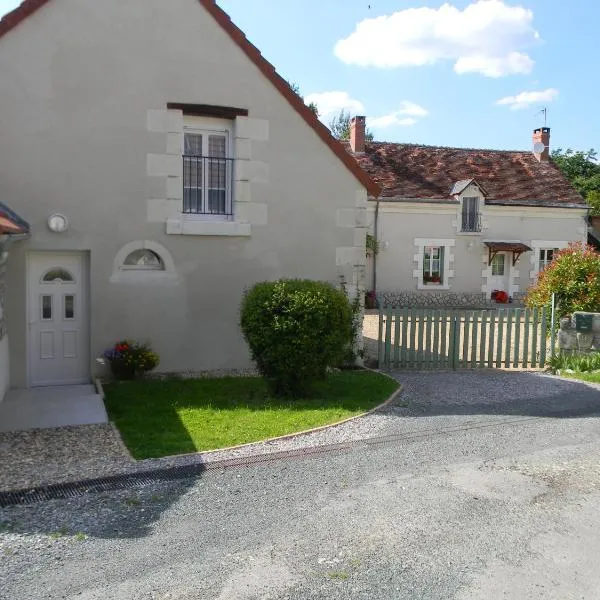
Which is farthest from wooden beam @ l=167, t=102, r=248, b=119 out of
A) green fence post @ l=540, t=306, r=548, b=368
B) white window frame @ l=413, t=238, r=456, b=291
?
white window frame @ l=413, t=238, r=456, b=291

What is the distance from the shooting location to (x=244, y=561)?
400cm

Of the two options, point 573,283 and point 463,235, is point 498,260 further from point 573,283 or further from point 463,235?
point 573,283

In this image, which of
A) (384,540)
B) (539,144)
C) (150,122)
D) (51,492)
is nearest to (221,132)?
(150,122)

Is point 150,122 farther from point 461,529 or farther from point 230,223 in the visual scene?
point 461,529

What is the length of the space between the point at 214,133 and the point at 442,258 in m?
15.6

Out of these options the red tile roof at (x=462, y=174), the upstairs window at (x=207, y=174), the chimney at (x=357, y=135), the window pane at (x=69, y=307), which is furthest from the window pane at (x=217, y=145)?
the chimney at (x=357, y=135)

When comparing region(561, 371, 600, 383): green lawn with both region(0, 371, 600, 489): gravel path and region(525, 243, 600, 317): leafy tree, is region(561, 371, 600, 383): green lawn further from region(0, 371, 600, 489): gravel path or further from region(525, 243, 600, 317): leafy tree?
region(525, 243, 600, 317): leafy tree

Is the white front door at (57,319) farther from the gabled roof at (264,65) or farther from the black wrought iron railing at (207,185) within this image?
the gabled roof at (264,65)

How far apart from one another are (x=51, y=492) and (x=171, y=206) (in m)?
5.46

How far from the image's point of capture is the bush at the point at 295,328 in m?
8.08

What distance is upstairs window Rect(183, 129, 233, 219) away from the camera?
9.95 m

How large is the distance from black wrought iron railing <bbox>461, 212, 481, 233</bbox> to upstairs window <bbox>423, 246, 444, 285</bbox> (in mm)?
1257

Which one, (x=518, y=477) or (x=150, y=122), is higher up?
(x=150, y=122)

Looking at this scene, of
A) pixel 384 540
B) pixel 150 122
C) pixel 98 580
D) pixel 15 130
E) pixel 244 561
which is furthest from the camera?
pixel 150 122
